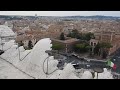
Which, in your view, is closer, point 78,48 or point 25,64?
point 25,64

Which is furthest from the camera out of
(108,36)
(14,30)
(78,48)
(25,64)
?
(108,36)

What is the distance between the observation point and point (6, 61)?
4.46m
